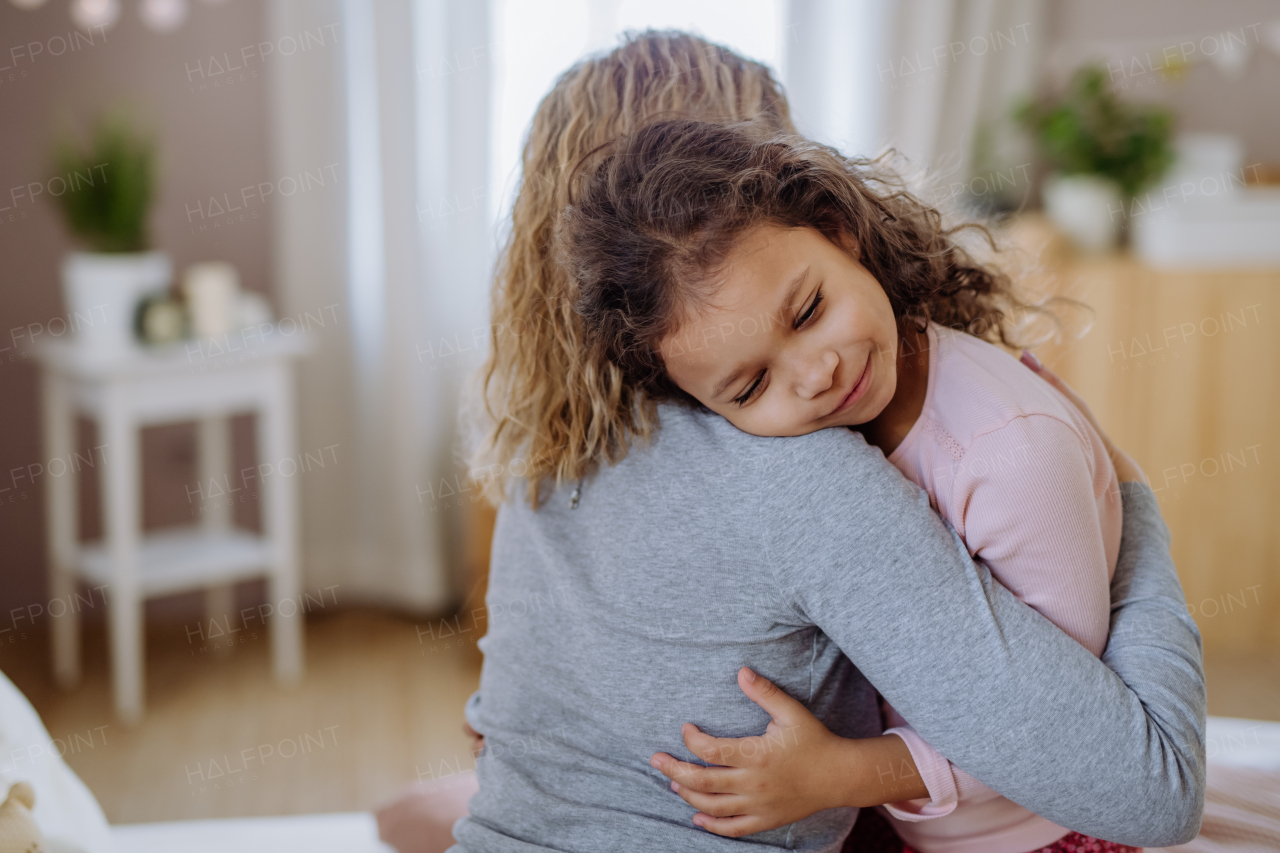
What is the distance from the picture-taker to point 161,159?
258 centimetres

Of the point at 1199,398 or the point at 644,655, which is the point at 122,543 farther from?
the point at 1199,398

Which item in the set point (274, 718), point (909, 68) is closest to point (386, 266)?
point (274, 718)

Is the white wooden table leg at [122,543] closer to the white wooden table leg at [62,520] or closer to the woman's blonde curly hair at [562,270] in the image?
the white wooden table leg at [62,520]

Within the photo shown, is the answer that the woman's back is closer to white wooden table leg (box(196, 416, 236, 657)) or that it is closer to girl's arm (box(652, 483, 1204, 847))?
girl's arm (box(652, 483, 1204, 847))

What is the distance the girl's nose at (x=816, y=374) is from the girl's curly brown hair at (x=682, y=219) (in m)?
0.09

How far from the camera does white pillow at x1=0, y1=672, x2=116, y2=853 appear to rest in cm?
87

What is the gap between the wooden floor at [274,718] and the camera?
81.3 inches

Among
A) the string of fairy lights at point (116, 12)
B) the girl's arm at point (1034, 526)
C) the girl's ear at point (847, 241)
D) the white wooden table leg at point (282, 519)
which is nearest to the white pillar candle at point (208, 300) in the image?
the white wooden table leg at point (282, 519)

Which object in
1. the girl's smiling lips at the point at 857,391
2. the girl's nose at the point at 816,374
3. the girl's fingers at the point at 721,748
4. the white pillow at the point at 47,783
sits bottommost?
the white pillow at the point at 47,783

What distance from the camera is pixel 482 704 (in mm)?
930

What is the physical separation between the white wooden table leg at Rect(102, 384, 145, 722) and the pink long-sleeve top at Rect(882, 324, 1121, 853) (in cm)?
187

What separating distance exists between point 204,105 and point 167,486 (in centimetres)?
98

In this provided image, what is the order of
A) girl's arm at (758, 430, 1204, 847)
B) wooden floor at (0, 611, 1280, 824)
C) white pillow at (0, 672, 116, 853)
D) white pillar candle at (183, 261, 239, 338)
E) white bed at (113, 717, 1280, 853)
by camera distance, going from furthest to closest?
white pillar candle at (183, 261, 239, 338) → wooden floor at (0, 611, 1280, 824) → white bed at (113, 717, 1280, 853) → white pillow at (0, 672, 116, 853) → girl's arm at (758, 430, 1204, 847)

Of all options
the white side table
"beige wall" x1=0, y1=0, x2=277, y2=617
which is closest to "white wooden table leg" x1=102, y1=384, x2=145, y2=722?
the white side table
